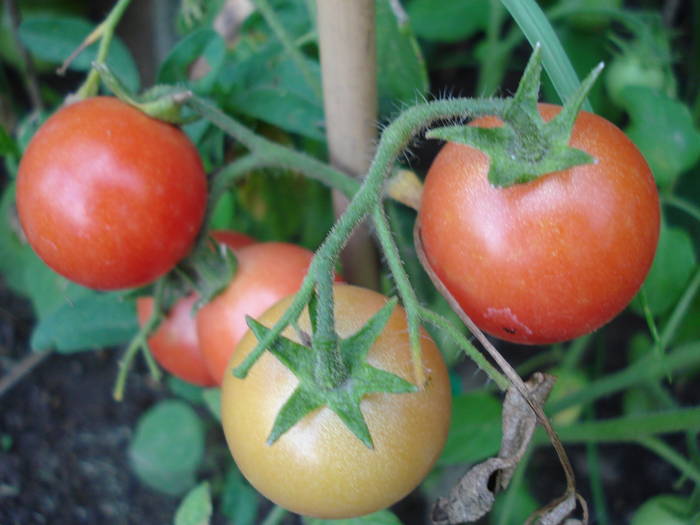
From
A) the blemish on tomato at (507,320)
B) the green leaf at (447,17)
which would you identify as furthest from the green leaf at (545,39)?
the green leaf at (447,17)

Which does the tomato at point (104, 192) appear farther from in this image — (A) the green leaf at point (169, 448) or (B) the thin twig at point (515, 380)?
(A) the green leaf at point (169, 448)

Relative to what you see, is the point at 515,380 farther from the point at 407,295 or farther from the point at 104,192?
the point at 104,192

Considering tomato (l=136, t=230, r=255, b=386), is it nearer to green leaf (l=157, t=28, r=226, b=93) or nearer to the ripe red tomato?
the ripe red tomato

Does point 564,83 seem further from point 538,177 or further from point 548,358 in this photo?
point 548,358

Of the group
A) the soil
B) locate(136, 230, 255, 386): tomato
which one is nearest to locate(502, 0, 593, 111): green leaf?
locate(136, 230, 255, 386): tomato

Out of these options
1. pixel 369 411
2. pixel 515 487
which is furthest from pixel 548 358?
pixel 369 411

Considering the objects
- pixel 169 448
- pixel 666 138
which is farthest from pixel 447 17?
pixel 169 448
